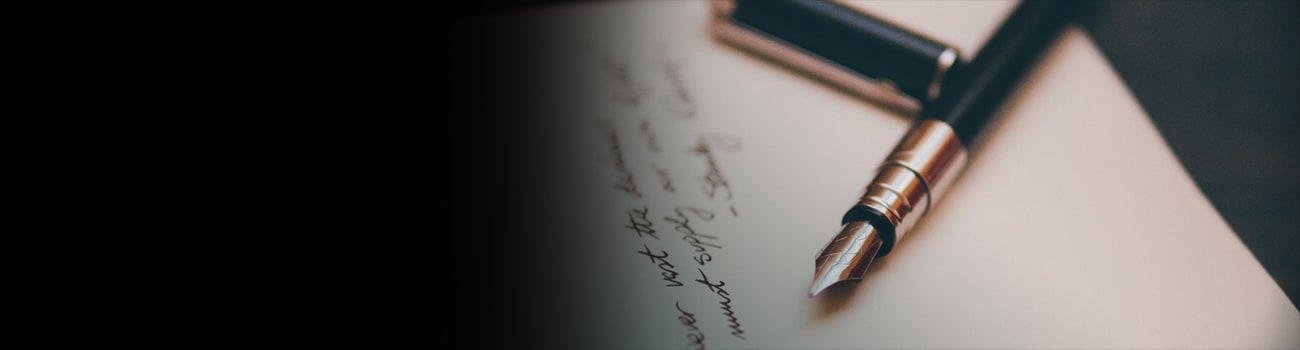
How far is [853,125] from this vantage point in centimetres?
68

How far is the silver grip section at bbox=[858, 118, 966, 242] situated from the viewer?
21.1 inches

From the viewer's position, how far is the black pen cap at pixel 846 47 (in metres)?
0.67

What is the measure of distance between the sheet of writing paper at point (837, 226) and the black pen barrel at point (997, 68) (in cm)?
3

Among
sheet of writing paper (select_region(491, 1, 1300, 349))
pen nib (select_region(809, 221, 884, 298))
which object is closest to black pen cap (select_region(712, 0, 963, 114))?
sheet of writing paper (select_region(491, 1, 1300, 349))

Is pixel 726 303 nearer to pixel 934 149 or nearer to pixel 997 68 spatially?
pixel 934 149

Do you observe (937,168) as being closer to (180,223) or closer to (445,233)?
(445,233)

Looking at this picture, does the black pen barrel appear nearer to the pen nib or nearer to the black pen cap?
the black pen cap

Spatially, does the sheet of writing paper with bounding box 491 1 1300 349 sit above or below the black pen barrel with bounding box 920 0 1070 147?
below

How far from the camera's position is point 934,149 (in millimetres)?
577

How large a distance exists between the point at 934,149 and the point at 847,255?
0.12 metres

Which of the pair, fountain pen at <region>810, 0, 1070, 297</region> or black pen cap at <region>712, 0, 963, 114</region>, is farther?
black pen cap at <region>712, 0, 963, 114</region>

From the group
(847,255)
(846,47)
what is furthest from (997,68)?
(847,255)

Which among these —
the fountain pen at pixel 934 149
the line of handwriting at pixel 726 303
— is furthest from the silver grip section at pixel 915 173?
the line of handwriting at pixel 726 303

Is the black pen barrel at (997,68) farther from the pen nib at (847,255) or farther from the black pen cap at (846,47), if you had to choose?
the pen nib at (847,255)
